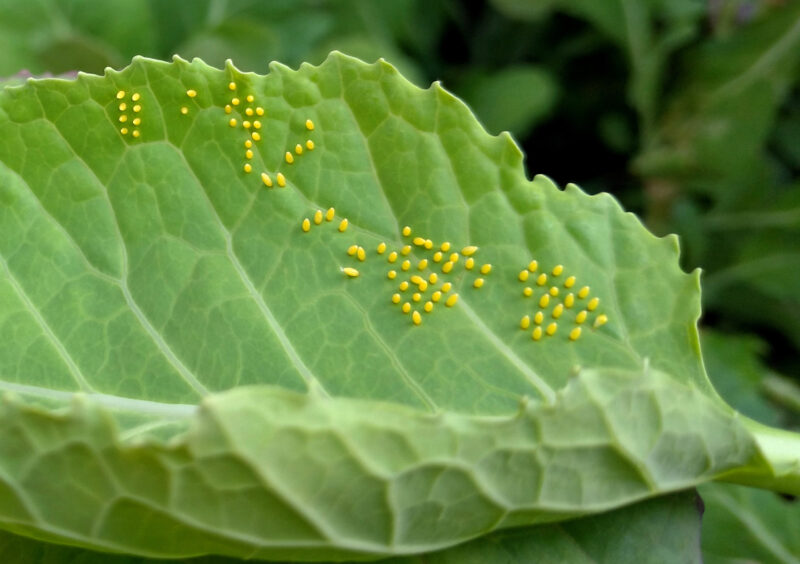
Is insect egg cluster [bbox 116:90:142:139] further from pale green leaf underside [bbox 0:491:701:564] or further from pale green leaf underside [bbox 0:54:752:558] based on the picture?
pale green leaf underside [bbox 0:491:701:564]

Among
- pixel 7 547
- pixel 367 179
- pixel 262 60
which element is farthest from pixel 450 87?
pixel 7 547

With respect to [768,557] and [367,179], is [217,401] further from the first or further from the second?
[768,557]

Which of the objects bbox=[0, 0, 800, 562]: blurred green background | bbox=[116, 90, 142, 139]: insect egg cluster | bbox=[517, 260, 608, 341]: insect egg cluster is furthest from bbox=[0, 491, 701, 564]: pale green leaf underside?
bbox=[0, 0, 800, 562]: blurred green background

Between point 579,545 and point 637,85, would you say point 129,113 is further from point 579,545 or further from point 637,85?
point 637,85

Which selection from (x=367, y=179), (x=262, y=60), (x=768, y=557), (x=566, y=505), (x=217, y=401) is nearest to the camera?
(x=217, y=401)

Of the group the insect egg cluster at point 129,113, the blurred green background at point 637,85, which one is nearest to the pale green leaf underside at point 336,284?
the insect egg cluster at point 129,113

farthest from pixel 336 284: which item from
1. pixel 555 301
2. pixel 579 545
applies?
pixel 579 545

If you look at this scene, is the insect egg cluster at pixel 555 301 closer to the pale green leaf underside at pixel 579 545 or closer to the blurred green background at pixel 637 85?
the pale green leaf underside at pixel 579 545
